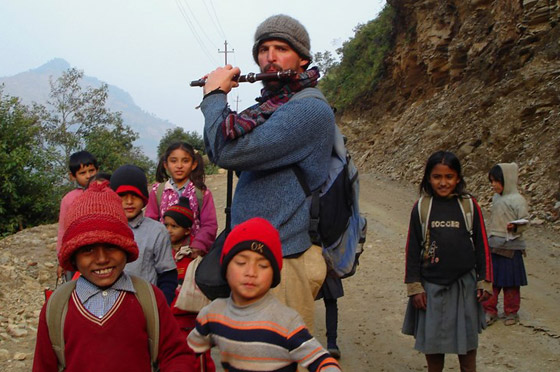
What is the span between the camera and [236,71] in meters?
2.68

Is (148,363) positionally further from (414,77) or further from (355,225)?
(414,77)

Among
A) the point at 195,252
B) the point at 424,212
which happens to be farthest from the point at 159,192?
the point at 424,212

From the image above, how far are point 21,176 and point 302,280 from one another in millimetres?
10128

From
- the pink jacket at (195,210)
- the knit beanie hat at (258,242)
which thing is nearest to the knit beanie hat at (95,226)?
the knit beanie hat at (258,242)

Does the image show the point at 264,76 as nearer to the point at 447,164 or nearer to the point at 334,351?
the point at 447,164

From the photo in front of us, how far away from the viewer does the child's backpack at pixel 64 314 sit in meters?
2.14

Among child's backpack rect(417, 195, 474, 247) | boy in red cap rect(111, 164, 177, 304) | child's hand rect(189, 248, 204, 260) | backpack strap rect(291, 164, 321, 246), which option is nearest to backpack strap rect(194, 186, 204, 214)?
child's hand rect(189, 248, 204, 260)

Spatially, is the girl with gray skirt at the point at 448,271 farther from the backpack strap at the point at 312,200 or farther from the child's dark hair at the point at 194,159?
the child's dark hair at the point at 194,159

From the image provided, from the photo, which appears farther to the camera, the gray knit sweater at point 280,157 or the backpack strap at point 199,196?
the backpack strap at point 199,196

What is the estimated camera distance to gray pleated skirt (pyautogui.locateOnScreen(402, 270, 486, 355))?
155 inches

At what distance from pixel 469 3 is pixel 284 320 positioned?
18922 millimetres

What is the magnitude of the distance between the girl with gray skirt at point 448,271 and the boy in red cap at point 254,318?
6.65 feet

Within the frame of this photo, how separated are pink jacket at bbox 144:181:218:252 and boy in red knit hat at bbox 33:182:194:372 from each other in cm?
223

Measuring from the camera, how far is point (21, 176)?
1109cm
